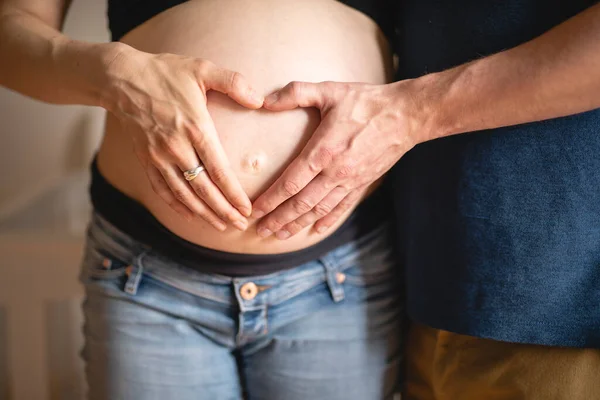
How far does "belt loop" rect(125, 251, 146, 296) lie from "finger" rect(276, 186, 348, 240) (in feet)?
0.73

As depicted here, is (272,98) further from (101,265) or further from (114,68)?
(101,265)

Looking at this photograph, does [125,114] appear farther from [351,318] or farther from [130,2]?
[351,318]

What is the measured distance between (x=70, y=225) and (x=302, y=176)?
44.3 inches

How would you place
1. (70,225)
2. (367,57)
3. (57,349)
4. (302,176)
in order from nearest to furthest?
(302,176)
(367,57)
(57,349)
(70,225)

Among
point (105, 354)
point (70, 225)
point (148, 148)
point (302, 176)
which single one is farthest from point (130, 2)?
point (70, 225)

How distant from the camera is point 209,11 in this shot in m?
0.77

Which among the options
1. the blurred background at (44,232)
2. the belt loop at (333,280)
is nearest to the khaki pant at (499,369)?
the belt loop at (333,280)

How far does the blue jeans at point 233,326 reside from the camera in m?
0.83

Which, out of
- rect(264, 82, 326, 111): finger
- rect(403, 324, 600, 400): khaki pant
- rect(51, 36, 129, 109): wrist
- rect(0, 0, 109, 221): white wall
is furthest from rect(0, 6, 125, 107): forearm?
rect(0, 0, 109, 221): white wall

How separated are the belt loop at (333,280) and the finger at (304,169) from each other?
0.17m

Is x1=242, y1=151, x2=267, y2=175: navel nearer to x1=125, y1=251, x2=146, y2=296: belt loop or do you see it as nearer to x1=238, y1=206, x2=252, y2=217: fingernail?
x1=238, y1=206, x2=252, y2=217: fingernail

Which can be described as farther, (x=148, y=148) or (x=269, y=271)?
(x=269, y=271)

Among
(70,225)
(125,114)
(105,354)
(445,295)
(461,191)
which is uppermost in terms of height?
(125,114)

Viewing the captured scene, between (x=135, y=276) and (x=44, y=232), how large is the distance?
20.7 inches
